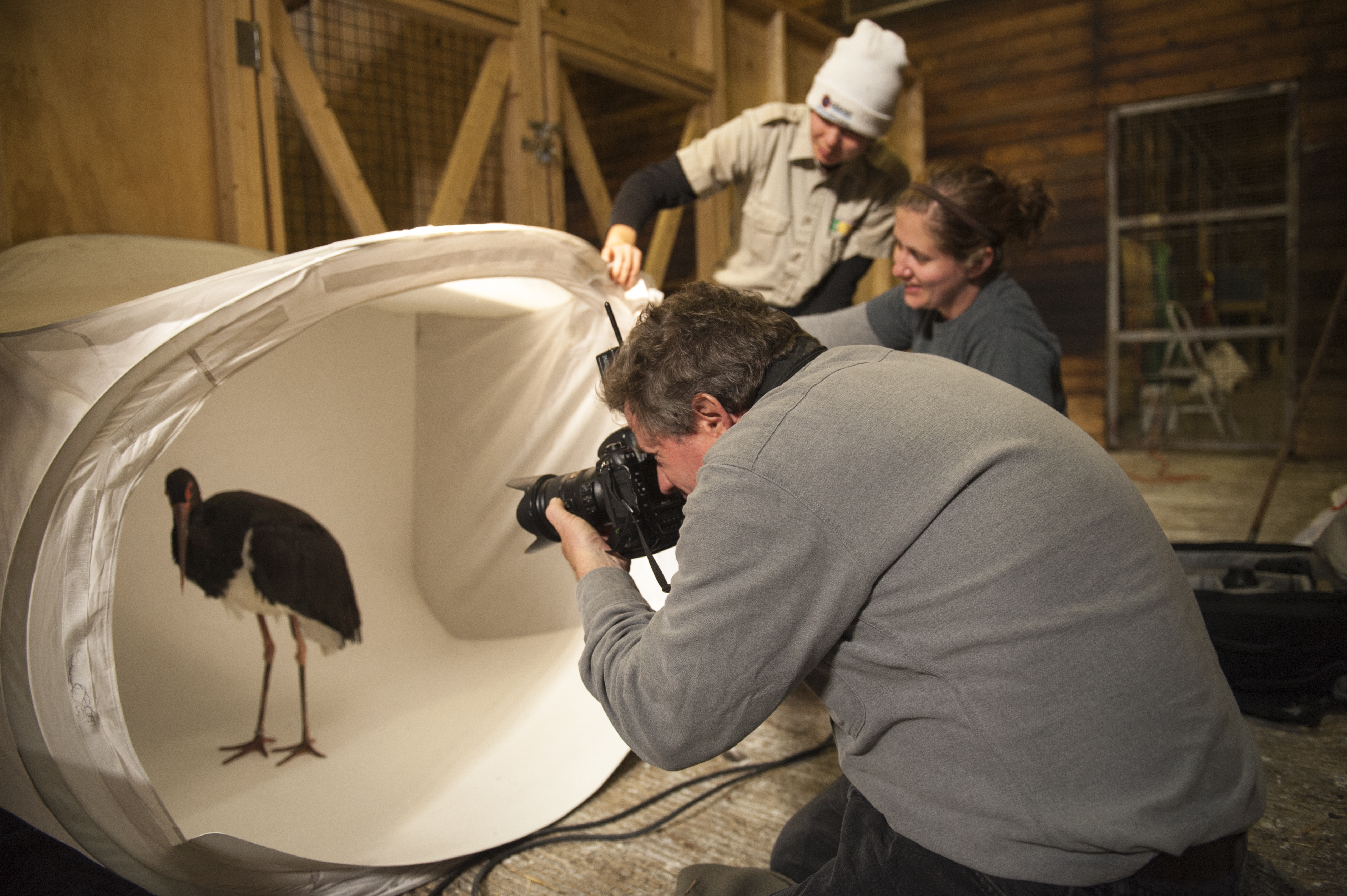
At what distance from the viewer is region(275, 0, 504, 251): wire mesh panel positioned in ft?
9.85

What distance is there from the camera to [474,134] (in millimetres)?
2324

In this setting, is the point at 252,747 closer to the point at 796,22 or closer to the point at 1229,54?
the point at 796,22

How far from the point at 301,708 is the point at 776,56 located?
10.6 ft

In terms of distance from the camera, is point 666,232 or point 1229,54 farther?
point 1229,54

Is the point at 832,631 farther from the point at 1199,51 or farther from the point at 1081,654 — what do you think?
the point at 1199,51

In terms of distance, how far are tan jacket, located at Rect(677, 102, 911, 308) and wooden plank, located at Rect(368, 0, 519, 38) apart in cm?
84

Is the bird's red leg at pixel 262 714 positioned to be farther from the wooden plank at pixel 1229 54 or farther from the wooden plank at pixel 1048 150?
the wooden plank at pixel 1229 54

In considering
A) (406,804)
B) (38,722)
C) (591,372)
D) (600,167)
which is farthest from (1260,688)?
(600,167)

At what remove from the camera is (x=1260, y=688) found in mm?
1601

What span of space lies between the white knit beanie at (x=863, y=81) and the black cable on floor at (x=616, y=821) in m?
1.32

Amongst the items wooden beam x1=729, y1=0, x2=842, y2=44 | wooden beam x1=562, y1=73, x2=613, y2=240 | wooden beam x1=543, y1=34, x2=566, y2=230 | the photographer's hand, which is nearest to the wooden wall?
wooden beam x1=729, y1=0, x2=842, y2=44

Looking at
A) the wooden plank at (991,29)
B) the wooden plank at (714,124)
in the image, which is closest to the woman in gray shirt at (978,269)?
the wooden plank at (714,124)

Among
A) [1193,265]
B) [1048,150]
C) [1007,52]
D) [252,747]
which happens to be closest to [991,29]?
[1007,52]

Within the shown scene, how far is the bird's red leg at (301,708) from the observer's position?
159 cm
